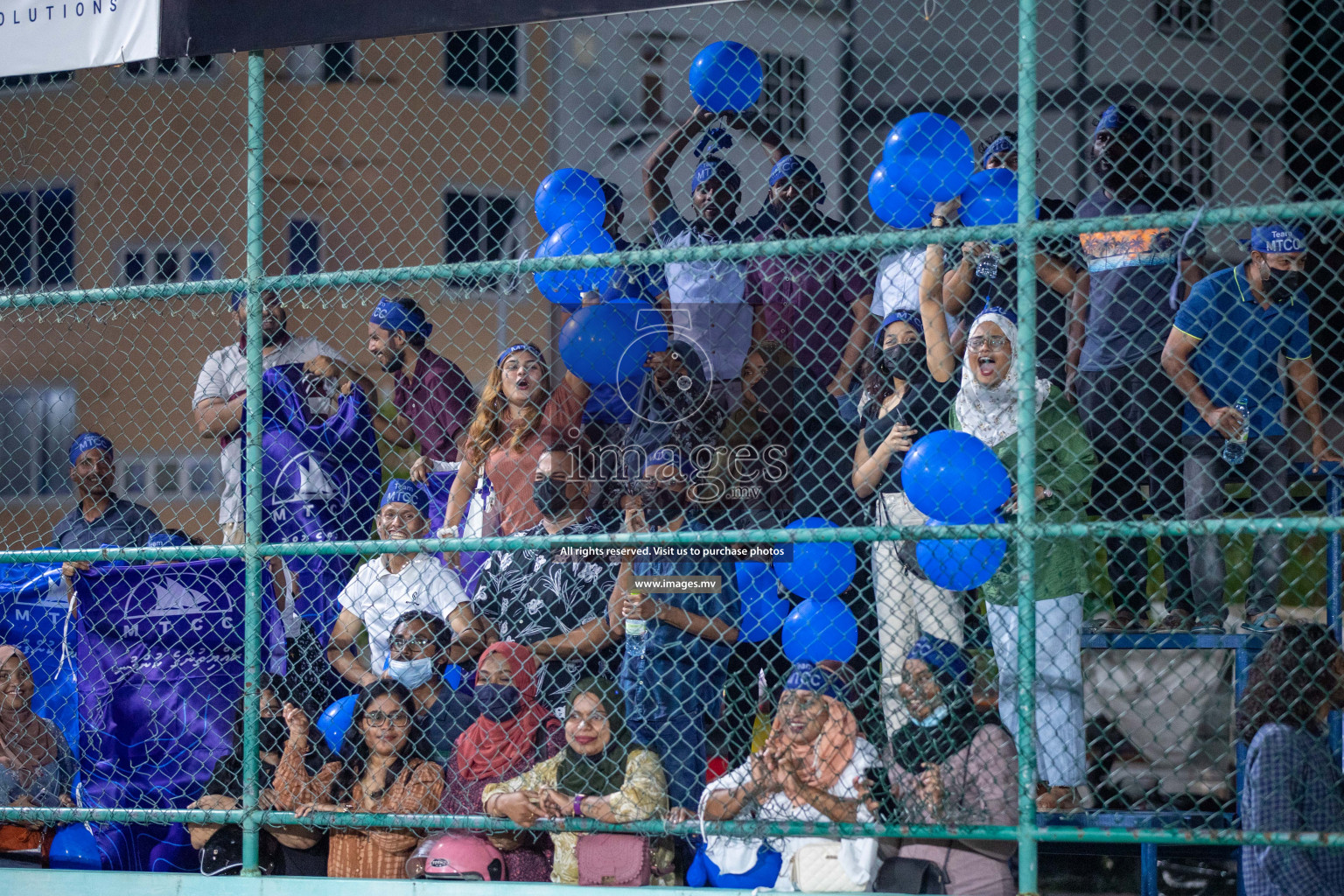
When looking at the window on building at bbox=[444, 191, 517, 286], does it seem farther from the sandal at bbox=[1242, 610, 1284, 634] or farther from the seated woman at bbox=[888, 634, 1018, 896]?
the sandal at bbox=[1242, 610, 1284, 634]

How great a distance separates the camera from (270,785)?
4742 millimetres

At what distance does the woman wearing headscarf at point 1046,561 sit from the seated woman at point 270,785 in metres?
2.41

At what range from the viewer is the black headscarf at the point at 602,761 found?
4246 millimetres

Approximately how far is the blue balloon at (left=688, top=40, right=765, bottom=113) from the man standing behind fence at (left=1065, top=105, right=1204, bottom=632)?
1.41m

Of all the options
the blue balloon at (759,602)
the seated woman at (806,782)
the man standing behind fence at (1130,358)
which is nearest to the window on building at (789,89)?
the man standing behind fence at (1130,358)

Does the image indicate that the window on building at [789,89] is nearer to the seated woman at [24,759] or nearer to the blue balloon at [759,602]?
the blue balloon at [759,602]

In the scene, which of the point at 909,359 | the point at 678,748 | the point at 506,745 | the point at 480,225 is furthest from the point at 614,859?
the point at 480,225

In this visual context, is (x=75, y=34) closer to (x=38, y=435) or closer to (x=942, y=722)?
(x=942, y=722)

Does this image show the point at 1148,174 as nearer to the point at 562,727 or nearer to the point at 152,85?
the point at 562,727

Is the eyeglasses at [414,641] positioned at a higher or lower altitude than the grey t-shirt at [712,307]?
lower

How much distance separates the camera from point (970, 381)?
4.74 metres

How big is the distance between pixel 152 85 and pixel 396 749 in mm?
9314

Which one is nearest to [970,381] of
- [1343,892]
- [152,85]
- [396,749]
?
[1343,892]

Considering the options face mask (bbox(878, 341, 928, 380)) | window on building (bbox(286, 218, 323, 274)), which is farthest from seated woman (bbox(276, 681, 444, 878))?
window on building (bbox(286, 218, 323, 274))
